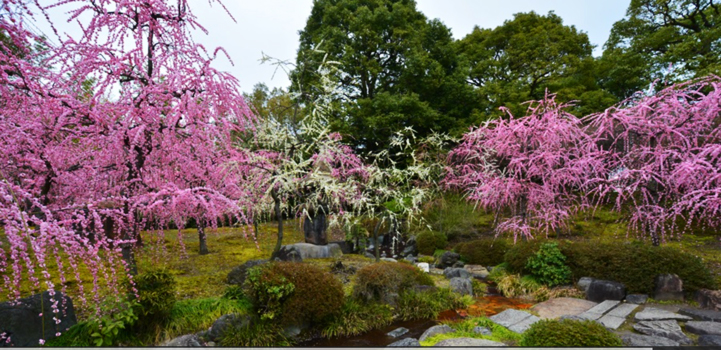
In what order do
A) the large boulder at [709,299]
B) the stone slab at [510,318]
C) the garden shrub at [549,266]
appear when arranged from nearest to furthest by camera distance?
the stone slab at [510,318] → the large boulder at [709,299] → the garden shrub at [549,266]

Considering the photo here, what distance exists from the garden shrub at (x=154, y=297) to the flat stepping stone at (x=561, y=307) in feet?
20.0

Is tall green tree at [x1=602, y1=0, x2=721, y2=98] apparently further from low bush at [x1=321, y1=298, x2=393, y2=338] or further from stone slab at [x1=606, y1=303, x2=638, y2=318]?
low bush at [x1=321, y1=298, x2=393, y2=338]

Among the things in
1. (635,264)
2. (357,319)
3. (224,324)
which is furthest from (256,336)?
(635,264)

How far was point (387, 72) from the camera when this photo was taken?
17.3 m

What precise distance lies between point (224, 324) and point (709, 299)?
829 cm

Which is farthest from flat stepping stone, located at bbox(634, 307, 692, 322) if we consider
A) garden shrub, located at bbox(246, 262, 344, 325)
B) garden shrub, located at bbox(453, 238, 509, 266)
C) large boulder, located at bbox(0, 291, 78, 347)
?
large boulder, located at bbox(0, 291, 78, 347)

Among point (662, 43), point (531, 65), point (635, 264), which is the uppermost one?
point (531, 65)

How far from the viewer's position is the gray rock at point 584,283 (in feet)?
25.8

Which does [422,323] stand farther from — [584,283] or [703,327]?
[703,327]

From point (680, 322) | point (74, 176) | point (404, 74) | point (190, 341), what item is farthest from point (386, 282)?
point (404, 74)

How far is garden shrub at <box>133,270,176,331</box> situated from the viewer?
16.3ft

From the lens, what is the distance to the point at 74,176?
15.4 ft

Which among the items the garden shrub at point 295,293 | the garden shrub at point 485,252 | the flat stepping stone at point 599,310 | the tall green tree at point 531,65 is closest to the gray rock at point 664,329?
the flat stepping stone at point 599,310

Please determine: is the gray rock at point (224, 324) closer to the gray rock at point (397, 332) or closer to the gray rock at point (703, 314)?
the gray rock at point (397, 332)
